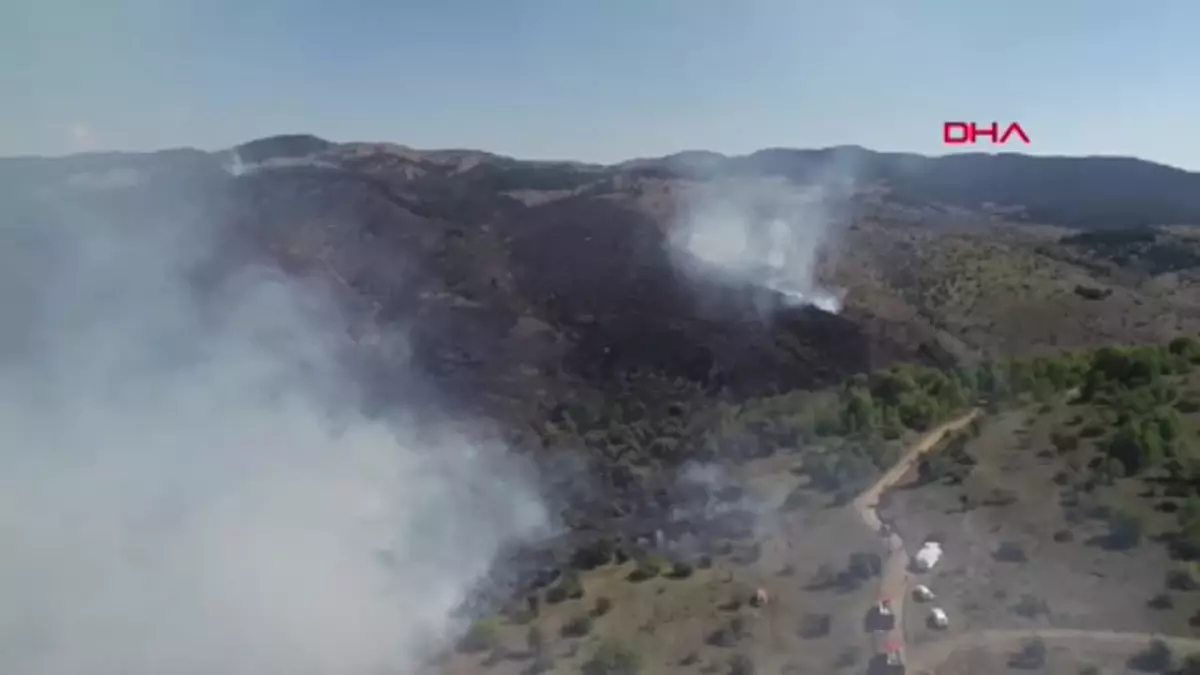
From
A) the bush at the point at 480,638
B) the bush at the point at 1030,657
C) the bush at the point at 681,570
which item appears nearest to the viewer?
the bush at the point at 1030,657

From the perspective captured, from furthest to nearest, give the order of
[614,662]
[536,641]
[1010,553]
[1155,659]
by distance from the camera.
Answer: [1010,553]
[536,641]
[614,662]
[1155,659]

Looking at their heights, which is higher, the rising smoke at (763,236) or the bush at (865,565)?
the rising smoke at (763,236)

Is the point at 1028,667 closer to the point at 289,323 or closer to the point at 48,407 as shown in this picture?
the point at 48,407

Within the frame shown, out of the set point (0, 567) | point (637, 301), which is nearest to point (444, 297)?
point (637, 301)

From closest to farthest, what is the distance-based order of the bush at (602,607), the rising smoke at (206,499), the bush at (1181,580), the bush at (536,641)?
the bush at (1181,580) < the bush at (536,641) < the bush at (602,607) < the rising smoke at (206,499)

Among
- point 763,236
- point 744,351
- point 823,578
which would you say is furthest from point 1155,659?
point 763,236

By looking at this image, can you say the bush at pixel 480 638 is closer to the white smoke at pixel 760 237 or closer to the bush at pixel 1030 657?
the bush at pixel 1030 657

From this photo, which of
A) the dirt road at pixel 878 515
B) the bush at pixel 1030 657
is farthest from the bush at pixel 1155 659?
the dirt road at pixel 878 515

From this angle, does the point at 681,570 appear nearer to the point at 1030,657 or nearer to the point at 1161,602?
the point at 1030,657
